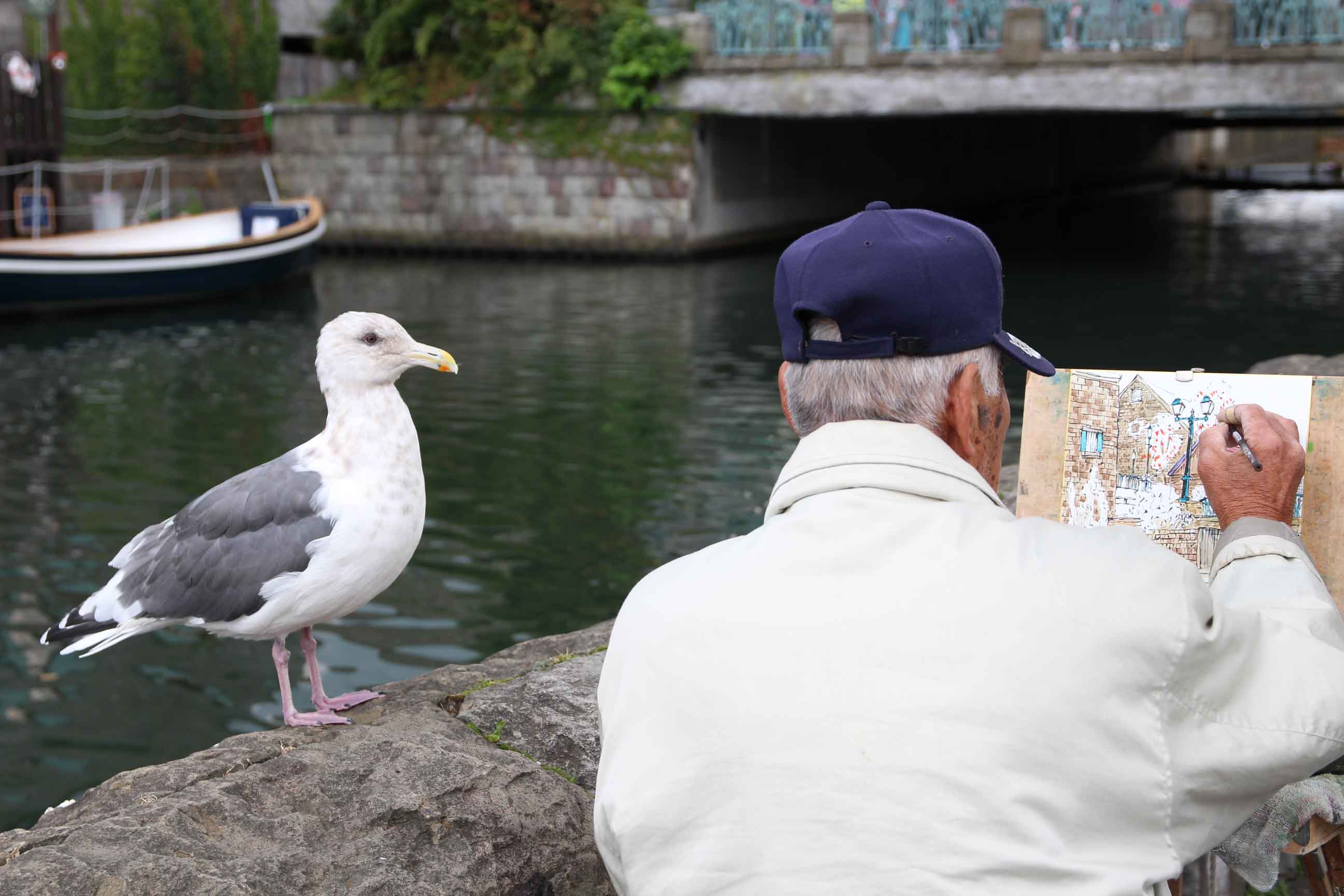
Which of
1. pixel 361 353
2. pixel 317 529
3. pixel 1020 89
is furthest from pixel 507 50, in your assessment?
pixel 317 529

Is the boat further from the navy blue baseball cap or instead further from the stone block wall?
the navy blue baseball cap

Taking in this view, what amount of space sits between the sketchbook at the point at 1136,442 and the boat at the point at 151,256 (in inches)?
596

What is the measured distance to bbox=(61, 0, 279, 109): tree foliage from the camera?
23875 mm

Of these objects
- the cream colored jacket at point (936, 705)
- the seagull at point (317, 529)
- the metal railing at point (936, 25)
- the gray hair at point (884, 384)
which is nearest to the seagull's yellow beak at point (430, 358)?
the seagull at point (317, 529)

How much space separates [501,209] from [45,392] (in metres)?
10.4

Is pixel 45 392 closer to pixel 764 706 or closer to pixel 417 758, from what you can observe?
pixel 417 758

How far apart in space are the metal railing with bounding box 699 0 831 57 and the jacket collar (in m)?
17.8

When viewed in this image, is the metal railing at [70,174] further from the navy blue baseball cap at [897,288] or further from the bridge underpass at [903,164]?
the navy blue baseball cap at [897,288]

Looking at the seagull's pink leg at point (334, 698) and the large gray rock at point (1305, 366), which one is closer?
the seagull's pink leg at point (334, 698)

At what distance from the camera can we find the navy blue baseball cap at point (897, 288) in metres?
1.58

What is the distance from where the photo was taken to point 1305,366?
211 inches

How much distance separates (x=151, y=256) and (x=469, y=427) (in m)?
7.98

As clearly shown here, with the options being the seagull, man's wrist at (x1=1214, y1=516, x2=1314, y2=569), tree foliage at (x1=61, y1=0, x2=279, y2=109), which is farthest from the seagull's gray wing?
tree foliage at (x1=61, y1=0, x2=279, y2=109)

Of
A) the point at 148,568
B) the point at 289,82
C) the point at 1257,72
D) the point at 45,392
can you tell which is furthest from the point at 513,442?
the point at 289,82
